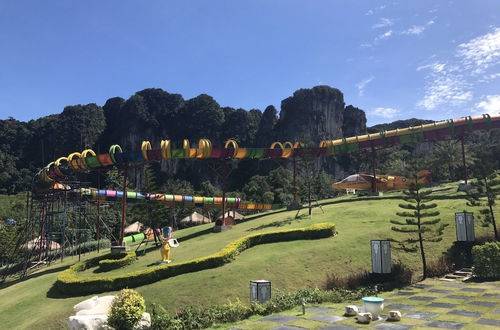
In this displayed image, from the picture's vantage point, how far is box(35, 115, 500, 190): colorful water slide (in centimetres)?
3438

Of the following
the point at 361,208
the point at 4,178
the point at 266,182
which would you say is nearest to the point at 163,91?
the point at 4,178

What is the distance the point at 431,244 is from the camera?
24.1 metres

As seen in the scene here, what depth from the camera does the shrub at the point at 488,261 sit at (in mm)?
19953

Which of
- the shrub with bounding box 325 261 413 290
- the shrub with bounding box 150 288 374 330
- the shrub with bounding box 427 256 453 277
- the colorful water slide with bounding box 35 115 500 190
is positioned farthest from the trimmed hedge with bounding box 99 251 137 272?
the shrub with bounding box 427 256 453 277

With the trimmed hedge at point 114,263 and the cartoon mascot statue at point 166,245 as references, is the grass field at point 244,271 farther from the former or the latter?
the cartoon mascot statue at point 166,245

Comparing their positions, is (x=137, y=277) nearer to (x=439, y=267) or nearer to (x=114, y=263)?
(x=114, y=263)

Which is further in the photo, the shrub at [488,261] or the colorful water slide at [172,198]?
the colorful water slide at [172,198]

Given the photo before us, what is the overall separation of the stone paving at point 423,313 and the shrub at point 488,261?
1225 millimetres

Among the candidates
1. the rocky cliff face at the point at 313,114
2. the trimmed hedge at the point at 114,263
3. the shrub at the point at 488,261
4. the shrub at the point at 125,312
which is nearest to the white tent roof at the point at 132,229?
the trimmed hedge at the point at 114,263

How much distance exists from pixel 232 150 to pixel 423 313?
2589cm

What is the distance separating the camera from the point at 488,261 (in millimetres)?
20031

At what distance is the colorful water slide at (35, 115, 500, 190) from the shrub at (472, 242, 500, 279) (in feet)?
74.6

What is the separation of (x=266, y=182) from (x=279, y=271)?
3035 inches

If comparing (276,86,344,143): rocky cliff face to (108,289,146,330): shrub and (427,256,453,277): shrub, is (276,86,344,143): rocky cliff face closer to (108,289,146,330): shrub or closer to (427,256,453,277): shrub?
(427,256,453,277): shrub
